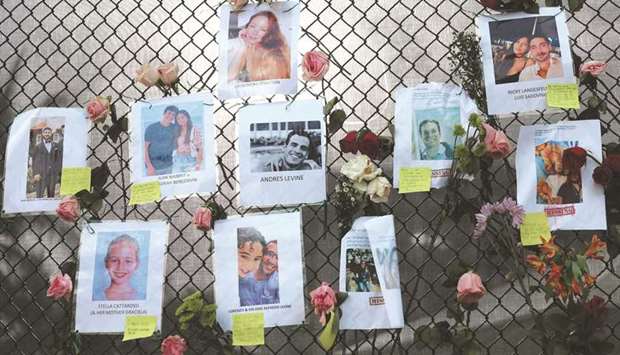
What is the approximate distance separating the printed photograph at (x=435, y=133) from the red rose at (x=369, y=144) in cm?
10

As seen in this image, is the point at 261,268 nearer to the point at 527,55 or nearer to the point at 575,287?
the point at 575,287

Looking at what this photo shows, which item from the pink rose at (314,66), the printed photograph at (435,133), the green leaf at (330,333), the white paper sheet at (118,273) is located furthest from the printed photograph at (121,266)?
the printed photograph at (435,133)

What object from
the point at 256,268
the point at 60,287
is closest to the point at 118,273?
the point at 60,287

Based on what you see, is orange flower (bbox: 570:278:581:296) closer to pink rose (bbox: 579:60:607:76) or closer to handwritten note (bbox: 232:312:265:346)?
pink rose (bbox: 579:60:607:76)

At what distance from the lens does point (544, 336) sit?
159 cm

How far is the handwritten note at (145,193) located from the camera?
1.80 meters

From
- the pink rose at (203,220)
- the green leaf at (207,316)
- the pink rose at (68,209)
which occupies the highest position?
the pink rose at (68,209)

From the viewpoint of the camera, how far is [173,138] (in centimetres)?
184

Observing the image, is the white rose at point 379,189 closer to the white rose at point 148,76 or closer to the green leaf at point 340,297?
the green leaf at point 340,297

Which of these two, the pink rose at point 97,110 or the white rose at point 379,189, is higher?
the pink rose at point 97,110

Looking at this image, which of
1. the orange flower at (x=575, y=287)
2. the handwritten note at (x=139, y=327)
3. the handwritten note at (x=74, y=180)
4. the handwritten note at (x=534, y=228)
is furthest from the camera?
the handwritten note at (x=74, y=180)

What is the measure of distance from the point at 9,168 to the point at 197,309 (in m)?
0.67

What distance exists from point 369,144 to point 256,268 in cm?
40

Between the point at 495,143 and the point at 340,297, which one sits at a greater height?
the point at 495,143
